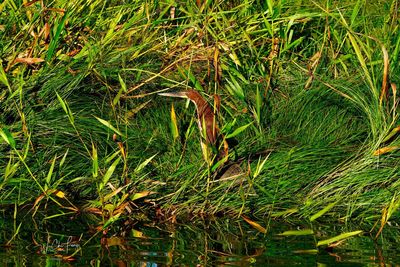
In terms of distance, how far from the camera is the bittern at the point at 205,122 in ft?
14.2

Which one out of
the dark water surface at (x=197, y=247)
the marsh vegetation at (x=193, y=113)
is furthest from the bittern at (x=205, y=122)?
the dark water surface at (x=197, y=247)

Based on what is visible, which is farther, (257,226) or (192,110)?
(192,110)

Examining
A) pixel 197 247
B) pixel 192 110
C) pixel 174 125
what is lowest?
pixel 197 247

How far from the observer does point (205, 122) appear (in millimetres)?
4426

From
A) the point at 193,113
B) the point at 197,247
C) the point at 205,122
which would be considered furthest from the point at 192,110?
the point at 197,247

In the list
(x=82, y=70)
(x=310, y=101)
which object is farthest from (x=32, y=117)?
(x=310, y=101)

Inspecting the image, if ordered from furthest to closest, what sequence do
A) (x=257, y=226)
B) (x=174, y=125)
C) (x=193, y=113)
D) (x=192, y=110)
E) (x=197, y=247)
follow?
(x=192, y=110) < (x=193, y=113) < (x=174, y=125) < (x=257, y=226) < (x=197, y=247)

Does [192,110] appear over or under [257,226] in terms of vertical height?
over

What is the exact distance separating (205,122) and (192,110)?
0.37 metres

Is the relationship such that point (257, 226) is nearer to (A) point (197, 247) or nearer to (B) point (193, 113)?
(A) point (197, 247)

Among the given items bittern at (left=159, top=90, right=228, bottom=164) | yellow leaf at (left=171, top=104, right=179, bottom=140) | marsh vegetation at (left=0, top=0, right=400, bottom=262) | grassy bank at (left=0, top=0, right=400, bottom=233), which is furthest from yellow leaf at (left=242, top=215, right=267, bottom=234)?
yellow leaf at (left=171, top=104, right=179, bottom=140)

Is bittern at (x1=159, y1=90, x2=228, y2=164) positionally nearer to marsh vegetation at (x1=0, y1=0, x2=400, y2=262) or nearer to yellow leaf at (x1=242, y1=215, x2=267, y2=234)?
marsh vegetation at (x1=0, y1=0, x2=400, y2=262)

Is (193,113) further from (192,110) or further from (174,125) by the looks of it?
(174,125)

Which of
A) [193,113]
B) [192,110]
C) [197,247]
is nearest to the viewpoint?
[197,247]
